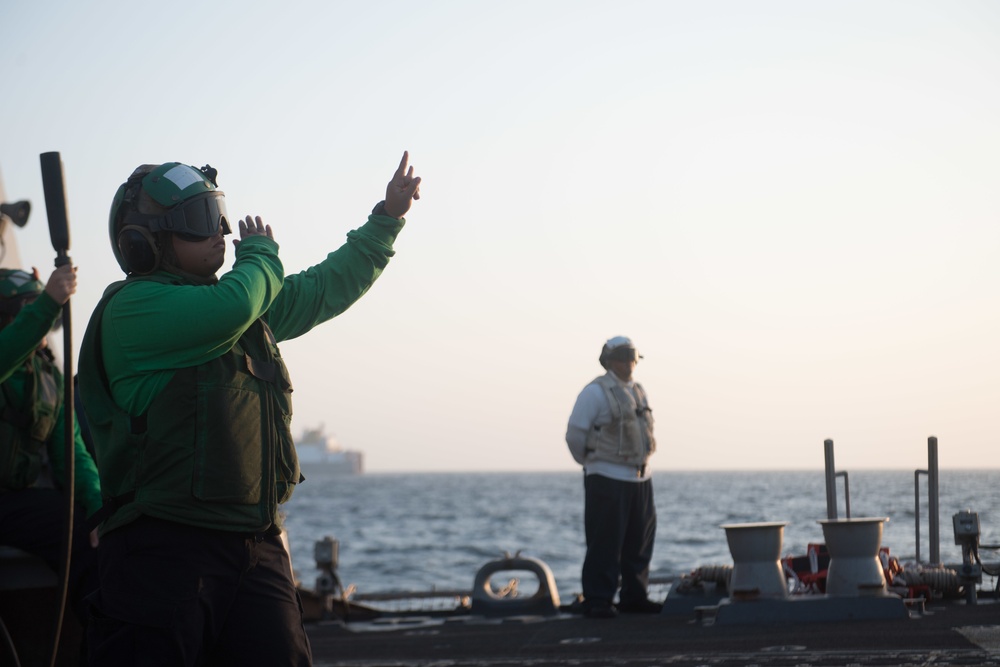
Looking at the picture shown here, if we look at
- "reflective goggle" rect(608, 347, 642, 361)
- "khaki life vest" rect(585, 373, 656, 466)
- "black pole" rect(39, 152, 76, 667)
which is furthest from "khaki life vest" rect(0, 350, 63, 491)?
"reflective goggle" rect(608, 347, 642, 361)

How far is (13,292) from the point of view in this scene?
5.89 meters

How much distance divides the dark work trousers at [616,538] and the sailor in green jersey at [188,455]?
6.09 meters

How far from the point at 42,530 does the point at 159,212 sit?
2.65m

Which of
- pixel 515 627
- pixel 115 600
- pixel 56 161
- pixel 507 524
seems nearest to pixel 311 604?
pixel 515 627

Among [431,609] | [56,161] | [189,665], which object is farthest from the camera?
[431,609]

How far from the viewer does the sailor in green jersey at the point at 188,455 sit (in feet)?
10.4

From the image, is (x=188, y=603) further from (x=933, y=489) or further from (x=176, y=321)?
(x=933, y=489)

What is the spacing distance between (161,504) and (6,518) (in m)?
2.74

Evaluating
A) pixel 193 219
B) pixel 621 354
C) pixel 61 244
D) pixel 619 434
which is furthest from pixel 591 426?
pixel 193 219

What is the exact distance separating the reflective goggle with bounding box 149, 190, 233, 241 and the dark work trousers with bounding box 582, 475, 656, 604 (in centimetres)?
614

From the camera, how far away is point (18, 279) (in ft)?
19.5

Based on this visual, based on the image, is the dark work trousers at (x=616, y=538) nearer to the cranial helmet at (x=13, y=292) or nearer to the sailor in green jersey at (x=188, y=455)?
the cranial helmet at (x=13, y=292)

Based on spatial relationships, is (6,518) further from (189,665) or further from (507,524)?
(507,524)

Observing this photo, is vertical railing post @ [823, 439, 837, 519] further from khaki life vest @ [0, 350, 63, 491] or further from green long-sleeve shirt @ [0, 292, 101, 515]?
khaki life vest @ [0, 350, 63, 491]
